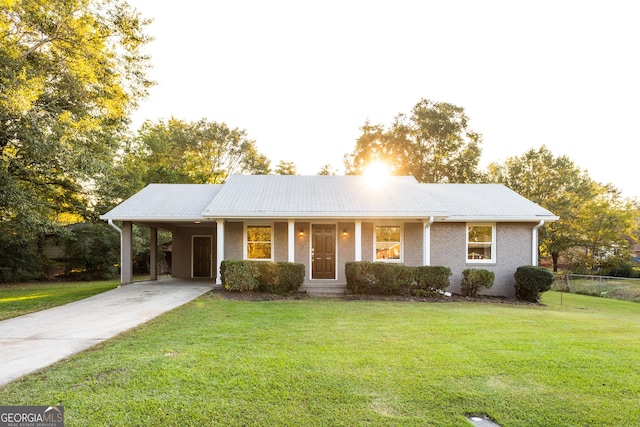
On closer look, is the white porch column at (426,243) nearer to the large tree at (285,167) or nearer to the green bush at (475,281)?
the green bush at (475,281)

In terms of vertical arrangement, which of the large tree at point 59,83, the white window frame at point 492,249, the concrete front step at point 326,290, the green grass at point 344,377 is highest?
the large tree at point 59,83

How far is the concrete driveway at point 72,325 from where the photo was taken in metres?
4.69

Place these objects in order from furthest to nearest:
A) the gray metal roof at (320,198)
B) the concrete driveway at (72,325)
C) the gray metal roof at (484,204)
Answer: the gray metal roof at (484,204)
the gray metal roof at (320,198)
the concrete driveway at (72,325)

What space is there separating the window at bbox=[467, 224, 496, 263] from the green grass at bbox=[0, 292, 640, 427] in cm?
653

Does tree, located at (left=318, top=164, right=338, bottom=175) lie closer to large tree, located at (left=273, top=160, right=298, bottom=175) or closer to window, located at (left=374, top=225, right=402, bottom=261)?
large tree, located at (left=273, top=160, right=298, bottom=175)

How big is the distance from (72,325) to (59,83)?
9472mm

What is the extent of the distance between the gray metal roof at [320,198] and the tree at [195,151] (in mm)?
12512

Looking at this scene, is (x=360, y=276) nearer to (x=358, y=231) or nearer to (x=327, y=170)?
(x=358, y=231)

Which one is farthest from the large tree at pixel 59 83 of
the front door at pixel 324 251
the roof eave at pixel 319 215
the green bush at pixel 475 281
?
the green bush at pixel 475 281

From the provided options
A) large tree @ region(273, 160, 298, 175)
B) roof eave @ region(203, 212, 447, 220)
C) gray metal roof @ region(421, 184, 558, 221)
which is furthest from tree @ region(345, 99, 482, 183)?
roof eave @ region(203, 212, 447, 220)

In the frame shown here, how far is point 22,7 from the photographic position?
10.4 meters

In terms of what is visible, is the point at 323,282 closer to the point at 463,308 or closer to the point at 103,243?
the point at 463,308

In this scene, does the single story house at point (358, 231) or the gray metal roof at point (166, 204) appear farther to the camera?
the gray metal roof at point (166, 204)
